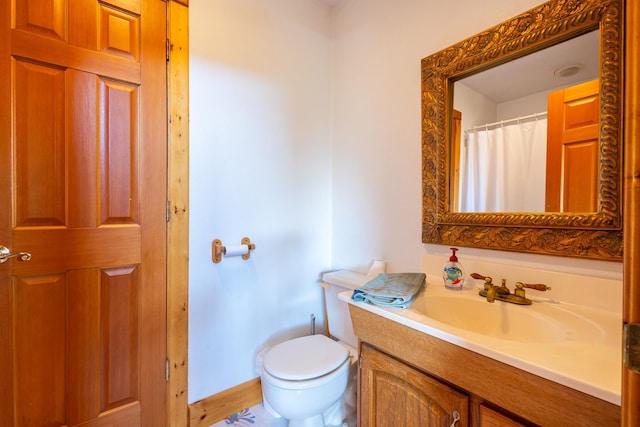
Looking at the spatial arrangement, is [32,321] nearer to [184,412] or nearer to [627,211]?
[184,412]

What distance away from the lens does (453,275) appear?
3.75 feet

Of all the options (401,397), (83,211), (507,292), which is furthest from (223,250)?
(507,292)

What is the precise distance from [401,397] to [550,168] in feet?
3.15

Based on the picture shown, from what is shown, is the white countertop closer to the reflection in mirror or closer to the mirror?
the mirror

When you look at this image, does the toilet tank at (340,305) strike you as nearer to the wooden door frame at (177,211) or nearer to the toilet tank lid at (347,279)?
the toilet tank lid at (347,279)

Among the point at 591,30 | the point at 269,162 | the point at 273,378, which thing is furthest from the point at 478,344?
the point at 269,162

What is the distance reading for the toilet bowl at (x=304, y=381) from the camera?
1149 millimetres

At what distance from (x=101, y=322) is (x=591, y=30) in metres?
2.13

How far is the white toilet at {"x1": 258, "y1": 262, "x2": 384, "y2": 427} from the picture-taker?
1.15 metres

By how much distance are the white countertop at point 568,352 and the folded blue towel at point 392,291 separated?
41 millimetres

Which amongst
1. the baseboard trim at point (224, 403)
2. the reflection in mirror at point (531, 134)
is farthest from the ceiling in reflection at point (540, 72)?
the baseboard trim at point (224, 403)

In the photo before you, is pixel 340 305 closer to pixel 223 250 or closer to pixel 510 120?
pixel 223 250

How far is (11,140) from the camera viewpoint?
103 centimetres

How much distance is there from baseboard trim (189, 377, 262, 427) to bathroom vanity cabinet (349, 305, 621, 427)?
2.43 feet
